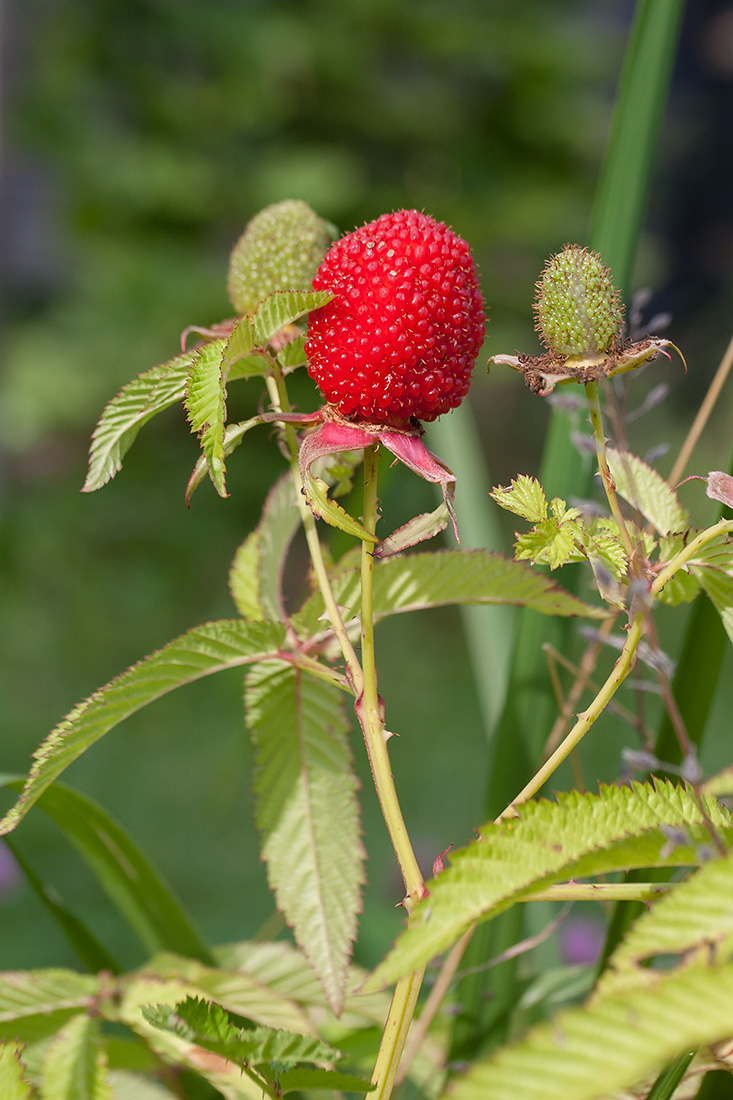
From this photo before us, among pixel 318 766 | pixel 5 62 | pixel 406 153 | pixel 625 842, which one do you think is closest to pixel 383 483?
pixel 318 766

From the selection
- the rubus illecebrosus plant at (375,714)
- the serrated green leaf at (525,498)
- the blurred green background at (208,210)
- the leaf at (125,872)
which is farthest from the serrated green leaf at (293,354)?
the blurred green background at (208,210)

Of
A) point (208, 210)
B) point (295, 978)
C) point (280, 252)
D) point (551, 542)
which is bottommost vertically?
point (295, 978)

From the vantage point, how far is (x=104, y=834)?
43 centimetres

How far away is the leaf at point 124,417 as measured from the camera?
303mm

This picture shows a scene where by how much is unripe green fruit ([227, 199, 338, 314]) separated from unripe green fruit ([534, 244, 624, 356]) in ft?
0.39

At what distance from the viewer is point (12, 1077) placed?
0.88 ft

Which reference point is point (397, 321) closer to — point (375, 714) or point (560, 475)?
point (375, 714)

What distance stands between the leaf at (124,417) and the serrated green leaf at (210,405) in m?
0.02

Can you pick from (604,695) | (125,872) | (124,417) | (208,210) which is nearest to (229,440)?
(124,417)

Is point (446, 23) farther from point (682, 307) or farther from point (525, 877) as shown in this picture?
point (525, 877)

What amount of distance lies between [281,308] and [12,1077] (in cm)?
24

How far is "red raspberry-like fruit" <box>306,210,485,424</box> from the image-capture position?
0.96 ft

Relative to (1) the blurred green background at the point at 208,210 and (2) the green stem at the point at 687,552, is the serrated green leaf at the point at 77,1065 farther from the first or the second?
(1) the blurred green background at the point at 208,210

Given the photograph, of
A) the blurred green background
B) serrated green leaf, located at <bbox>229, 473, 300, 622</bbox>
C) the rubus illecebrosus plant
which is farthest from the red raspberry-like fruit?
the blurred green background
